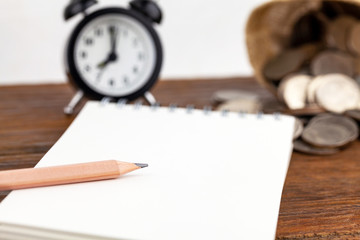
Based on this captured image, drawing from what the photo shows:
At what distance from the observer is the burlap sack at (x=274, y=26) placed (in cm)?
134

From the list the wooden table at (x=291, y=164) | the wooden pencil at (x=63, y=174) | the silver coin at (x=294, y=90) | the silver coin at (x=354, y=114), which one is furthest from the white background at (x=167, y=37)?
the wooden pencil at (x=63, y=174)

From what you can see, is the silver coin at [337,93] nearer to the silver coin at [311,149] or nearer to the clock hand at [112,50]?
the silver coin at [311,149]

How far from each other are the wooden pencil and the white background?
0.84 metres

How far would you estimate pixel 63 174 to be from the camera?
2.62 feet

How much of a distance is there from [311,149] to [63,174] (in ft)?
1.60

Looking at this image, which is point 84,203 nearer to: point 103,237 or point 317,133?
point 103,237

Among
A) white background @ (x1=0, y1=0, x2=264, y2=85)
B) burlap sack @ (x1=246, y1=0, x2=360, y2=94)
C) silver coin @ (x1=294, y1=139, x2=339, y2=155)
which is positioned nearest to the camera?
silver coin @ (x1=294, y1=139, x2=339, y2=155)

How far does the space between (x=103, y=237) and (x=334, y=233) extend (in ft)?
1.07

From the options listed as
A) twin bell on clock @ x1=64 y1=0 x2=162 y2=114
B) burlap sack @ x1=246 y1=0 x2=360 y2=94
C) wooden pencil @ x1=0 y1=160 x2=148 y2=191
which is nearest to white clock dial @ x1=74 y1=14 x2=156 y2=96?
twin bell on clock @ x1=64 y1=0 x2=162 y2=114

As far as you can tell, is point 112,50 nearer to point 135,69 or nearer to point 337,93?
point 135,69

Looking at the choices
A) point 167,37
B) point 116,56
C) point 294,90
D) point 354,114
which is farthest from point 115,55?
point 167,37

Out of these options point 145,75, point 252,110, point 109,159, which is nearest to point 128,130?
point 109,159

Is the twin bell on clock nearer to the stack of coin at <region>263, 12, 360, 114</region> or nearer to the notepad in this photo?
the notepad

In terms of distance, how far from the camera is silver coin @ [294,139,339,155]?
1.07 m
